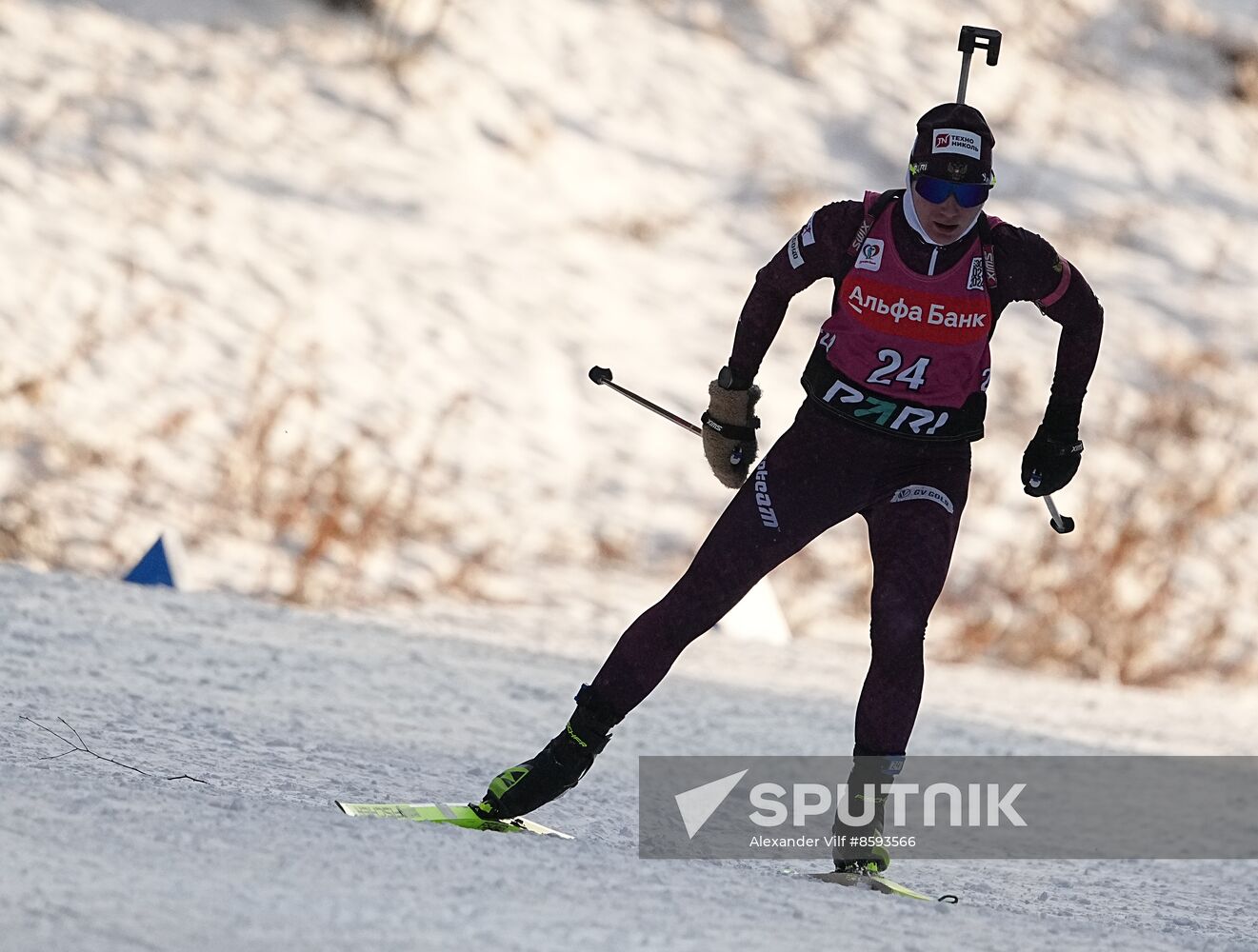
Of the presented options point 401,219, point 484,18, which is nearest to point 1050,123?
point 484,18

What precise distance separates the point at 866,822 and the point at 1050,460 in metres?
0.97

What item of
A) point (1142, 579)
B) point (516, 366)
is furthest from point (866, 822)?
point (1142, 579)

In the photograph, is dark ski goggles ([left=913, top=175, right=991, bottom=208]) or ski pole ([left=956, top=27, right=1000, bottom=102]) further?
ski pole ([left=956, top=27, right=1000, bottom=102])

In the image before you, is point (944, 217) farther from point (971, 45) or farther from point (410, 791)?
point (410, 791)

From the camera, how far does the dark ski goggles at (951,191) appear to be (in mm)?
3480

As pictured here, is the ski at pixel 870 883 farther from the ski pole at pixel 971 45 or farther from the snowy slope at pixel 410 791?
the ski pole at pixel 971 45

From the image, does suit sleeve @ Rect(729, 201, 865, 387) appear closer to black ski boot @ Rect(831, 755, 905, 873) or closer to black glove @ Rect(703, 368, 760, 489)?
black glove @ Rect(703, 368, 760, 489)

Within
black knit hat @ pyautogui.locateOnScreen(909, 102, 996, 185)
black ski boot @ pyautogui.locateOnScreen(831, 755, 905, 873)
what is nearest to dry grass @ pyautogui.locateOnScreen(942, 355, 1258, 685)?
black ski boot @ pyautogui.locateOnScreen(831, 755, 905, 873)

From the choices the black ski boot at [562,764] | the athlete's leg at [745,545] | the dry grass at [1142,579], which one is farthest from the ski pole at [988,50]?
the dry grass at [1142,579]

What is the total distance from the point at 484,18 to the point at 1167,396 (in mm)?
5197

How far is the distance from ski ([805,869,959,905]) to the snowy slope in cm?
10

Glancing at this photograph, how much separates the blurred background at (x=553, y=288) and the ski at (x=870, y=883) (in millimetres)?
4598

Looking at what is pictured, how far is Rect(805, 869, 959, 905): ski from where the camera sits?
3.26 meters

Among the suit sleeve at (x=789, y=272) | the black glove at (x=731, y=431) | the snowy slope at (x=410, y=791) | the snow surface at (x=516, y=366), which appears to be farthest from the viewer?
the snow surface at (x=516, y=366)
